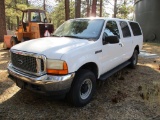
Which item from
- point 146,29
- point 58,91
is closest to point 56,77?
point 58,91

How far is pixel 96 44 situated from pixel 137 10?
17.8 m

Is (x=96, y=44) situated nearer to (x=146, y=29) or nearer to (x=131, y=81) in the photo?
(x=131, y=81)

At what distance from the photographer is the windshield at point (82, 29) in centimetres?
445

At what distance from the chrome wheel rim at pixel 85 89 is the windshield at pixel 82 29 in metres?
1.09

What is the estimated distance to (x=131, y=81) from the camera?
Answer: 5.63 m

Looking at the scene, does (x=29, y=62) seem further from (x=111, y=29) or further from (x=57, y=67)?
(x=111, y=29)

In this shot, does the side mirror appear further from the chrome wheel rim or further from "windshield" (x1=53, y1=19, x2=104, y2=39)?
the chrome wheel rim

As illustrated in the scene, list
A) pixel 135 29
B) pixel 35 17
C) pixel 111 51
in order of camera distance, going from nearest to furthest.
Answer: pixel 111 51
pixel 135 29
pixel 35 17

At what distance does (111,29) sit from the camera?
197 inches

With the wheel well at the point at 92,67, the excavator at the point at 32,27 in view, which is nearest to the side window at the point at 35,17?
the excavator at the point at 32,27

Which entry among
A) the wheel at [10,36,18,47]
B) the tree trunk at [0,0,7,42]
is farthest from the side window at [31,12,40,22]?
the tree trunk at [0,0,7,42]

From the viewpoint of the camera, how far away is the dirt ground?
3.58 meters

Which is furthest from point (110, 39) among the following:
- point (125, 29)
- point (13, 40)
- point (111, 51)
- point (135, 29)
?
point (13, 40)

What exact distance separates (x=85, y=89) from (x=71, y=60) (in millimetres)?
965
